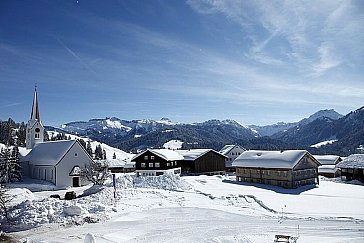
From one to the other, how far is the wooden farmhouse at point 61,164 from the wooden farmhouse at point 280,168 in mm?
25642

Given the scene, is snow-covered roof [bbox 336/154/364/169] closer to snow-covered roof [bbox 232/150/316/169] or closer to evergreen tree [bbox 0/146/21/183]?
snow-covered roof [bbox 232/150/316/169]

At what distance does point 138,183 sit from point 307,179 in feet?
82.7

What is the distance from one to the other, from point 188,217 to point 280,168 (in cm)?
2559

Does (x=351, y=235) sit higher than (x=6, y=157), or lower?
lower

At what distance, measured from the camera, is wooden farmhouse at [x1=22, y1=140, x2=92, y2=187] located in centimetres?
5084

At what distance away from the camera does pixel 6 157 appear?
51375 mm

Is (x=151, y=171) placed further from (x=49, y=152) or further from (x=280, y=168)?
(x=280, y=168)

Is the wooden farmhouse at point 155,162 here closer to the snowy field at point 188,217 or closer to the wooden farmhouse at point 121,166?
the snowy field at point 188,217

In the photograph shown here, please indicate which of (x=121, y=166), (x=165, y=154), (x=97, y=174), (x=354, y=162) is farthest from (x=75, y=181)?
(x=121, y=166)

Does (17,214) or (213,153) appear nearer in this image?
(17,214)

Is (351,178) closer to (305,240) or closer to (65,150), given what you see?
(305,240)

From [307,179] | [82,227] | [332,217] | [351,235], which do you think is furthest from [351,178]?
[82,227]

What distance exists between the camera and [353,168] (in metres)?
58.0

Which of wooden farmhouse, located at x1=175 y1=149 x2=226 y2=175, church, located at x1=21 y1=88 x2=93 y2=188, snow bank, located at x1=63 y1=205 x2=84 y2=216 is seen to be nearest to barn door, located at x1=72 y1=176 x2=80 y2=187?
church, located at x1=21 y1=88 x2=93 y2=188
